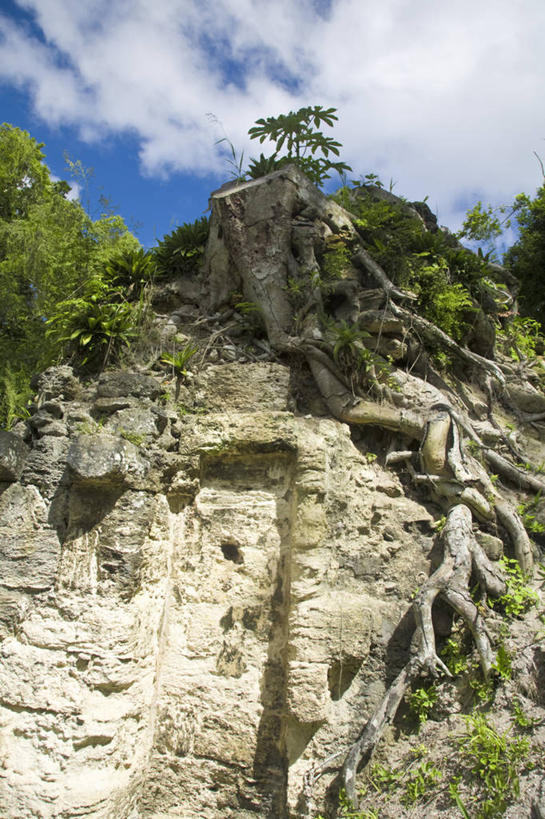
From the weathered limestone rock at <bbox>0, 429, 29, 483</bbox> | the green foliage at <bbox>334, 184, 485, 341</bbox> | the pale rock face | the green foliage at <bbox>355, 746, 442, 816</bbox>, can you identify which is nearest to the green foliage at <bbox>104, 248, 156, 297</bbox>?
the pale rock face

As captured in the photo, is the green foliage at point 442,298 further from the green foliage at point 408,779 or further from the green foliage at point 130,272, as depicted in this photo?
the green foliage at point 408,779

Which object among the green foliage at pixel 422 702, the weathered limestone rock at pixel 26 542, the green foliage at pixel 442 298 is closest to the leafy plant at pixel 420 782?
the green foliage at pixel 422 702

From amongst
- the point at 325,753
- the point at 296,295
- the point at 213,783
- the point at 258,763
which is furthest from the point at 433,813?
the point at 296,295

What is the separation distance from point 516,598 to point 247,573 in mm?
2221

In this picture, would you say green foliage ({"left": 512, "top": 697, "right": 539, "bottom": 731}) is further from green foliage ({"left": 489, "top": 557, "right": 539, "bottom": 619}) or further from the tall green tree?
the tall green tree

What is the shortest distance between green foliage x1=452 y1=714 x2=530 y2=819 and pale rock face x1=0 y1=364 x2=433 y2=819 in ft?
2.51

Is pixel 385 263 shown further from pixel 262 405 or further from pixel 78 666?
pixel 78 666

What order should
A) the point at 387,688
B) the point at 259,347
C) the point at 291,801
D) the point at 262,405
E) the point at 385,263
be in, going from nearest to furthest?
the point at 291,801, the point at 387,688, the point at 262,405, the point at 259,347, the point at 385,263

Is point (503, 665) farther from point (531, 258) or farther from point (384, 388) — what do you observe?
point (531, 258)

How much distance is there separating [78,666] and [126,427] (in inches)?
75.9

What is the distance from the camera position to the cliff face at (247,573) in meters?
4.07

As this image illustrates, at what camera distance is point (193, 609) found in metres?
4.88

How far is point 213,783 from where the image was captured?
4.36 metres

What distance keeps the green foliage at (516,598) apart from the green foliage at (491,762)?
91cm
